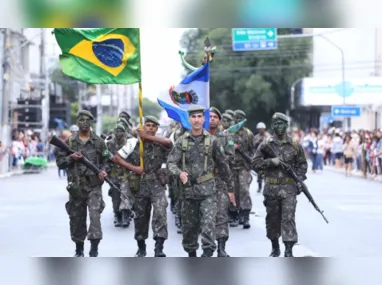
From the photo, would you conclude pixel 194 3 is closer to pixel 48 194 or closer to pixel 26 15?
pixel 26 15

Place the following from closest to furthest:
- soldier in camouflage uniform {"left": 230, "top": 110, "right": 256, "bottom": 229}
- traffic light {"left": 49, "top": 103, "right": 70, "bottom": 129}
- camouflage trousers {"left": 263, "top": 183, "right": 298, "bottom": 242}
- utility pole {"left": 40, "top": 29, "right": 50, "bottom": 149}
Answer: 1. camouflage trousers {"left": 263, "top": 183, "right": 298, "bottom": 242}
2. soldier in camouflage uniform {"left": 230, "top": 110, "right": 256, "bottom": 229}
3. utility pole {"left": 40, "top": 29, "right": 50, "bottom": 149}
4. traffic light {"left": 49, "top": 103, "right": 70, "bottom": 129}

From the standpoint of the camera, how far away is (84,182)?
992 cm

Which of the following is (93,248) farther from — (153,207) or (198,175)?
(198,175)

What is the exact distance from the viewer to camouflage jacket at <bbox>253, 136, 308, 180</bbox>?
9.95 meters

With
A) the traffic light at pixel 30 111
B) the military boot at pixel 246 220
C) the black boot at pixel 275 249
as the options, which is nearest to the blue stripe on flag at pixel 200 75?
the black boot at pixel 275 249

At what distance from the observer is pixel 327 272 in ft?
29.3

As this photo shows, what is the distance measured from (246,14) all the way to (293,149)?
2527 millimetres

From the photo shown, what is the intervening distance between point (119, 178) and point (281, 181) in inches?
192

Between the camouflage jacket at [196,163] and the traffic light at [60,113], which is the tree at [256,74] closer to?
the traffic light at [60,113]

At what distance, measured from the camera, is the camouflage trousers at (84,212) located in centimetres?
988

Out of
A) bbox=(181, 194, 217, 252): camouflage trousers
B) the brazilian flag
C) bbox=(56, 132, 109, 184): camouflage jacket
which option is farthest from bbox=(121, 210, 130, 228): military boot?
bbox=(181, 194, 217, 252): camouflage trousers

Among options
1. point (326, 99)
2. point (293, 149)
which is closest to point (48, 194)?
point (293, 149)

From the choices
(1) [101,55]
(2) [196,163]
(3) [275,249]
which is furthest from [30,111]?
(2) [196,163]

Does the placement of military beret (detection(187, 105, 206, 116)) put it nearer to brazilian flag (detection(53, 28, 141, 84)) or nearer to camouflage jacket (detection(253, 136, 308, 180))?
camouflage jacket (detection(253, 136, 308, 180))
